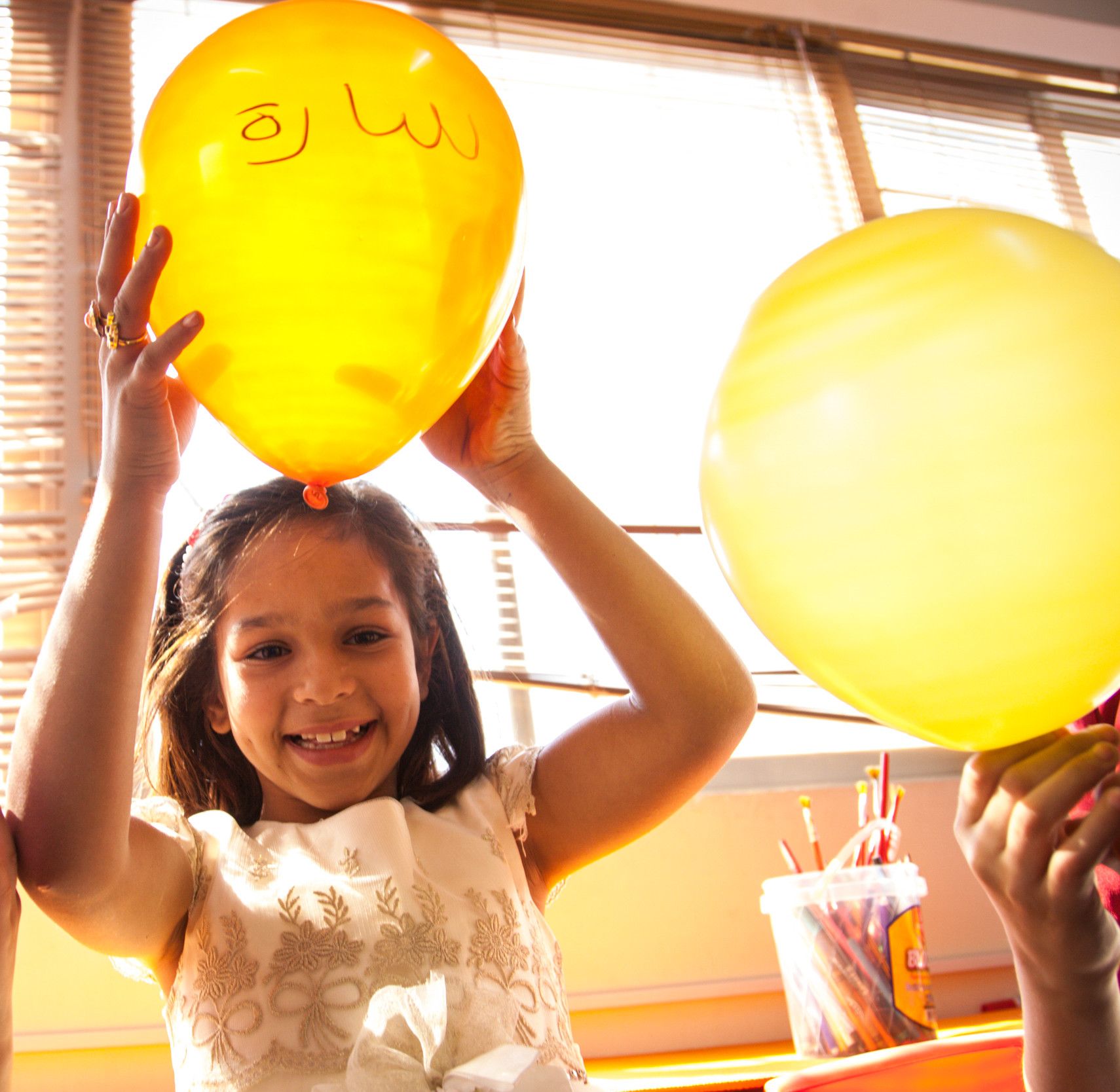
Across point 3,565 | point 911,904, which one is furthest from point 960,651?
point 3,565

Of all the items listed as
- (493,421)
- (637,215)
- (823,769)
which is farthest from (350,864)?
(637,215)

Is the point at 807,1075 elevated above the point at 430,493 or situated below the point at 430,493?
below

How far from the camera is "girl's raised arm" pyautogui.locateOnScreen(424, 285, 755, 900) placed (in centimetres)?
86

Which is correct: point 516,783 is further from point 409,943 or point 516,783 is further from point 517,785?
point 409,943

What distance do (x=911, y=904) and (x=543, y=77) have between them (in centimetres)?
155

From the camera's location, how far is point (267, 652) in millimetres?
871

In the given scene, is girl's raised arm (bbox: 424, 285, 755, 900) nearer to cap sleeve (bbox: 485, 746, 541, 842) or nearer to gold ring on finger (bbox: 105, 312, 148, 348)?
cap sleeve (bbox: 485, 746, 541, 842)

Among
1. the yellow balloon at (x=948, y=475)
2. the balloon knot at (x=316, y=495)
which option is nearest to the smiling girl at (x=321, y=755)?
the balloon knot at (x=316, y=495)

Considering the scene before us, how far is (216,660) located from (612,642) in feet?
1.23

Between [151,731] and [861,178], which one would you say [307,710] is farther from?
[861,178]

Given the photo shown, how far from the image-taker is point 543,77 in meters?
1.89

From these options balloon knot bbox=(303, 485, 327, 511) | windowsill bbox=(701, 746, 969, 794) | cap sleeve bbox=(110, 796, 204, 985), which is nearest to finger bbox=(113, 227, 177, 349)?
balloon knot bbox=(303, 485, 327, 511)

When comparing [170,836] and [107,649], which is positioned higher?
[107,649]

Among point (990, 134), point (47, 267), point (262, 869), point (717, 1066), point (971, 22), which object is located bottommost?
point (717, 1066)
